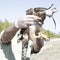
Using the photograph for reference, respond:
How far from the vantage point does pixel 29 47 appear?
1.89 meters

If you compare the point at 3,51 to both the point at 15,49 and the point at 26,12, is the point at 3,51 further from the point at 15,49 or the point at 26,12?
the point at 26,12

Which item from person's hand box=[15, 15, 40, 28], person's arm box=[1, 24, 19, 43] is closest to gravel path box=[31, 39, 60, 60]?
person's arm box=[1, 24, 19, 43]

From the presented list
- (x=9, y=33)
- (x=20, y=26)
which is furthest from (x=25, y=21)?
(x=9, y=33)

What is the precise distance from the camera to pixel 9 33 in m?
1.87

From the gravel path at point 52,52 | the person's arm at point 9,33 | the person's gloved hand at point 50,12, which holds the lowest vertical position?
the gravel path at point 52,52

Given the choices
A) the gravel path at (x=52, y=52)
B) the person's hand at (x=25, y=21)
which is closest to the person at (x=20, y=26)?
the person's hand at (x=25, y=21)

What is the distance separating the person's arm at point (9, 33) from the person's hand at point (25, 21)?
0.06 m

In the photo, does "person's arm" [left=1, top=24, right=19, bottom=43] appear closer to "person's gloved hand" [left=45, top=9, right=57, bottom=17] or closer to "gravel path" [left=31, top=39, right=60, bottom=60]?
"person's gloved hand" [left=45, top=9, right=57, bottom=17]

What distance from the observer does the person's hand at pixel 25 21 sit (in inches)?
65.6

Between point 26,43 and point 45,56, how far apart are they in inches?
234

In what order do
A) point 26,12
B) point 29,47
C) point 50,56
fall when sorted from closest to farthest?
point 26,12, point 29,47, point 50,56

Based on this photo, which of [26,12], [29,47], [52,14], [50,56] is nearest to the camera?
[52,14]

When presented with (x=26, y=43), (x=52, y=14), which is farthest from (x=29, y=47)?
(x=52, y=14)

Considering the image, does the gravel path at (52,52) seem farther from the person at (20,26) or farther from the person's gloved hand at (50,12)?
the person's gloved hand at (50,12)
